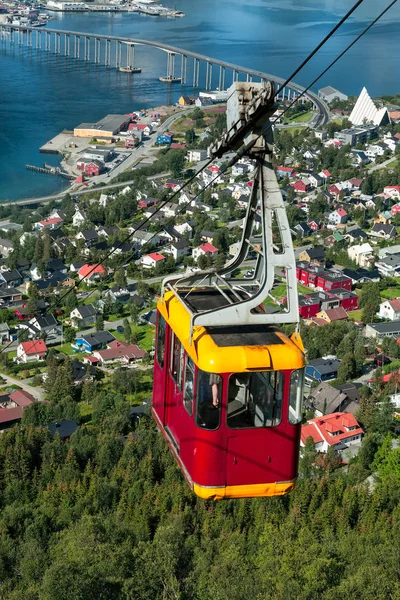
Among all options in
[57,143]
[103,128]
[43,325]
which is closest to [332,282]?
[43,325]

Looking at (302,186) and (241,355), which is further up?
(241,355)

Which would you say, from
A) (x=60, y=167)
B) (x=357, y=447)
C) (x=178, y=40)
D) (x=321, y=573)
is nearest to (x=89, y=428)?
(x=357, y=447)

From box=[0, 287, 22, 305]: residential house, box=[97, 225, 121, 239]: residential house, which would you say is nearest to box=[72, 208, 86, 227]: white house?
box=[97, 225, 121, 239]: residential house

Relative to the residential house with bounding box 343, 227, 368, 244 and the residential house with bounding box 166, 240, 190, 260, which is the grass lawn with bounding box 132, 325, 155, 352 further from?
the residential house with bounding box 343, 227, 368, 244

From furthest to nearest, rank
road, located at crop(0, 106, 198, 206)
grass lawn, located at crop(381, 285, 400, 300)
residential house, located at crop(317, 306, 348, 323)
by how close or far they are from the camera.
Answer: road, located at crop(0, 106, 198, 206)
grass lawn, located at crop(381, 285, 400, 300)
residential house, located at crop(317, 306, 348, 323)

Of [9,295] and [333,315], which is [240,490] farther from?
[9,295]

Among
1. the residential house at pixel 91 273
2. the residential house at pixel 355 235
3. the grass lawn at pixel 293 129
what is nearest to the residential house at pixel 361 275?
the residential house at pixel 355 235
